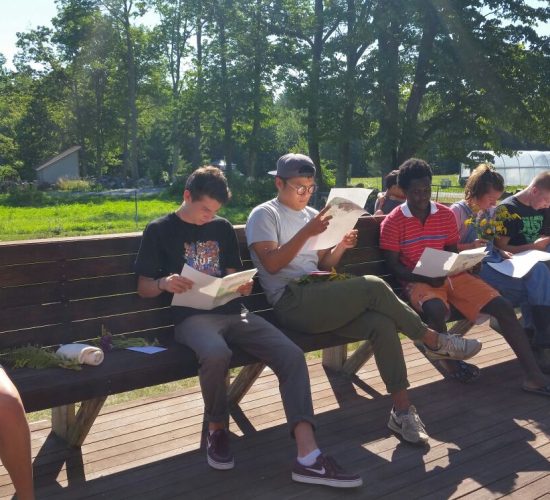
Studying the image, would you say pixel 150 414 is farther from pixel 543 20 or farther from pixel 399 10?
pixel 543 20

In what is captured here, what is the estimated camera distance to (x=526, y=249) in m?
4.77

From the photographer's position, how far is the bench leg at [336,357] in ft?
14.7

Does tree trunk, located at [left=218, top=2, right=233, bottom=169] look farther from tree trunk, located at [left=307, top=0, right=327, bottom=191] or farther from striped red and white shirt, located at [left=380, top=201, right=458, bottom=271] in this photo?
striped red and white shirt, located at [left=380, top=201, right=458, bottom=271]

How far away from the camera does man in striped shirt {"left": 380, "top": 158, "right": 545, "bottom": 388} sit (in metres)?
4.09

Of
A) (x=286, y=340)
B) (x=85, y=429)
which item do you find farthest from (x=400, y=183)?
(x=85, y=429)

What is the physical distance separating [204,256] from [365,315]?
88 centimetres

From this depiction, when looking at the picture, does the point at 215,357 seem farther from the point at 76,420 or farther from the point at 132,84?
the point at 132,84

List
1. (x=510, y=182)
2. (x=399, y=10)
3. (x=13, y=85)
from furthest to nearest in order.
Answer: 1. (x=13, y=85)
2. (x=510, y=182)
3. (x=399, y=10)

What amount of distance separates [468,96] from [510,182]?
1754 centimetres

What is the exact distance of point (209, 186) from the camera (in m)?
3.37

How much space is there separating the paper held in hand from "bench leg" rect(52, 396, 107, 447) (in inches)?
74.4

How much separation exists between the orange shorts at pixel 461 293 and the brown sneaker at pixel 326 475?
145 cm

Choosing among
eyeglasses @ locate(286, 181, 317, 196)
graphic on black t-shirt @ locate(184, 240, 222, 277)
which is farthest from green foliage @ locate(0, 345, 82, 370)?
eyeglasses @ locate(286, 181, 317, 196)

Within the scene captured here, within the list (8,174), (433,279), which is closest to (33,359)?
(433,279)
